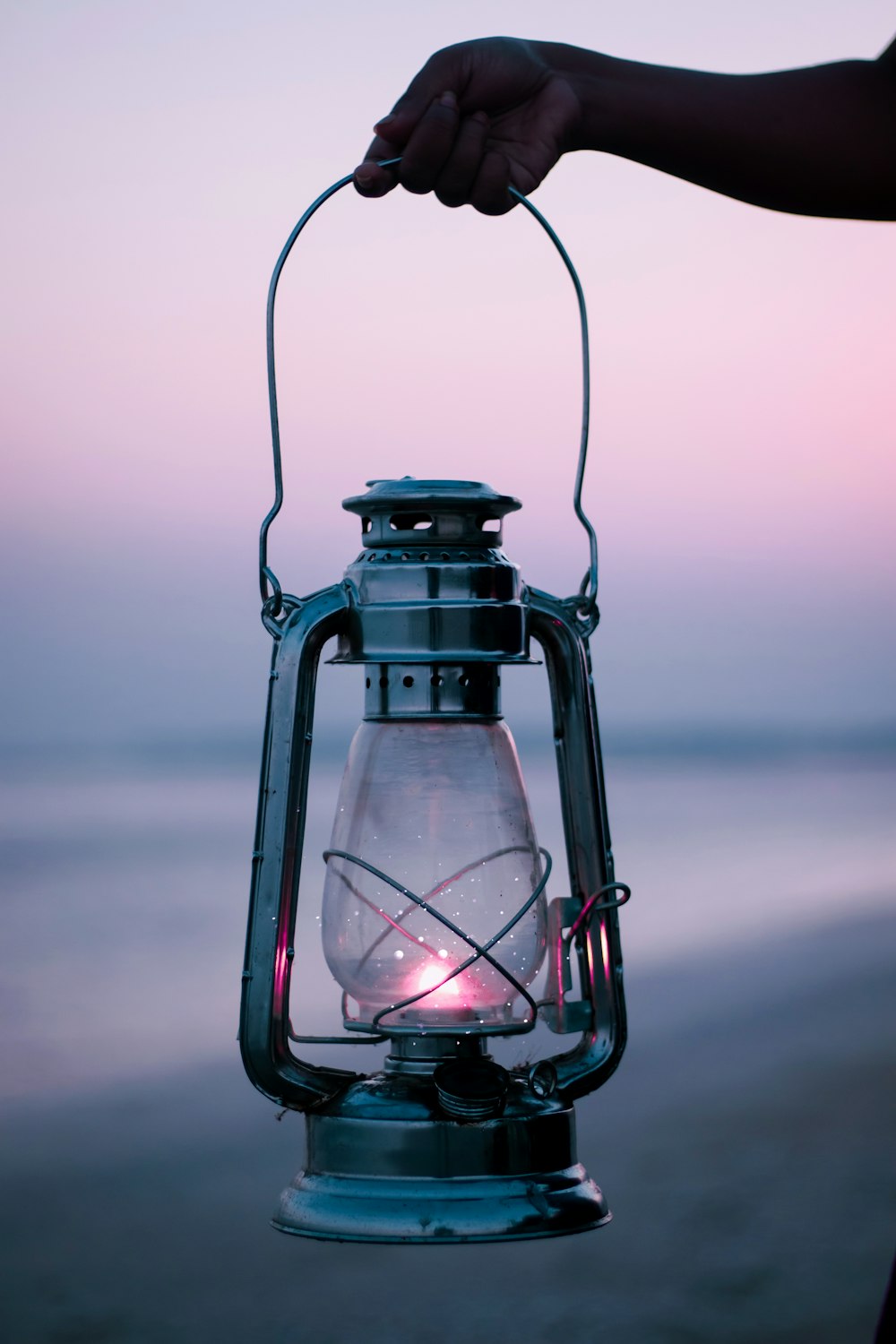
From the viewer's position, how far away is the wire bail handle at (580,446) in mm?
1209

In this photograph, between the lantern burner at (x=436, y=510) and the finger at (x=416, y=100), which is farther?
the lantern burner at (x=436, y=510)

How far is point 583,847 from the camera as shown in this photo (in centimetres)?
124

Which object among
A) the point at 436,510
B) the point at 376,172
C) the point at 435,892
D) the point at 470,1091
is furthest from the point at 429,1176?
the point at 376,172

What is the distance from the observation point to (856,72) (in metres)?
1.19

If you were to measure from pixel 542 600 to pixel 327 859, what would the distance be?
25 centimetres

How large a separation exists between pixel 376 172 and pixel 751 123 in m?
0.27

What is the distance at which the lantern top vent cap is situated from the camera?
48.0 inches

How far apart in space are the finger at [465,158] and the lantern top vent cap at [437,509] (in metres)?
0.21

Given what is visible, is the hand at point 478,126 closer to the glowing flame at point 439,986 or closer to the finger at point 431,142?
the finger at point 431,142

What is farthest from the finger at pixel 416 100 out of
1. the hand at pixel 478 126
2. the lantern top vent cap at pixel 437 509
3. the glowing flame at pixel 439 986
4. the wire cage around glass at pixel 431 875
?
the glowing flame at pixel 439 986

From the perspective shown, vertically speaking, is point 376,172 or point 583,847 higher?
point 376,172

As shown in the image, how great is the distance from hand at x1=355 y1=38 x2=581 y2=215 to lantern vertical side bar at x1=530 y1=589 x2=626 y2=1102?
30 cm

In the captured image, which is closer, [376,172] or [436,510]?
[376,172]

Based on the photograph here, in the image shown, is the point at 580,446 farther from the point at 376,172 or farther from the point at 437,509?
the point at 376,172
